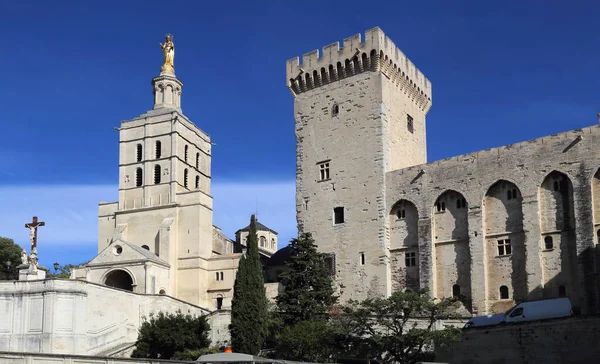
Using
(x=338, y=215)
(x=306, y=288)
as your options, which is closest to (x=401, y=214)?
(x=338, y=215)

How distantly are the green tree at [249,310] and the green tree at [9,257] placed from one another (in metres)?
33.2

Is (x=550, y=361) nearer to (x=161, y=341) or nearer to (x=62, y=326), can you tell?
(x=161, y=341)

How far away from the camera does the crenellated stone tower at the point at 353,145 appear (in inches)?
1703

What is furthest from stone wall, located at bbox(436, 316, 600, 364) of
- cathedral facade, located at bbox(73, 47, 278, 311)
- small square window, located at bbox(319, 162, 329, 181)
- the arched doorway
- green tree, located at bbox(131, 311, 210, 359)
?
the arched doorway

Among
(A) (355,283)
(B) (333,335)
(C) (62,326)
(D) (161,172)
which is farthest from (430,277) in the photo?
(D) (161,172)

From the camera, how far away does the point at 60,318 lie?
39531 mm

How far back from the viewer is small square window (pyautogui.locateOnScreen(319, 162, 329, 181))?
45.8 meters

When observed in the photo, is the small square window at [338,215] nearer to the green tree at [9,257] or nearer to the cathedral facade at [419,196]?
the cathedral facade at [419,196]

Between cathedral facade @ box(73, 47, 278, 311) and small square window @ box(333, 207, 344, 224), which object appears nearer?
small square window @ box(333, 207, 344, 224)

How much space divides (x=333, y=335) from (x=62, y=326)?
45.1 ft

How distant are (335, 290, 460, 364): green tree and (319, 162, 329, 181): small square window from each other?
10.4 metres

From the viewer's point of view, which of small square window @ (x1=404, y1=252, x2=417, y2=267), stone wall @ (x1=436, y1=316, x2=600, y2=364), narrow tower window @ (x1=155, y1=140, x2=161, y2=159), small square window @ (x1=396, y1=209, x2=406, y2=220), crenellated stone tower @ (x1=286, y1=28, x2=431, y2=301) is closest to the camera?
stone wall @ (x1=436, y1=316, x2=600, y2=364)

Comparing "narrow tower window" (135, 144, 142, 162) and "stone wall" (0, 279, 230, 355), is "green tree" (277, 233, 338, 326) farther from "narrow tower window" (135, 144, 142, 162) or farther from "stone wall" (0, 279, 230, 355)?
"narrow tower window" (135, 144, 142, 162)

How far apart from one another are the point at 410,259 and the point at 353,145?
24.0 ft
